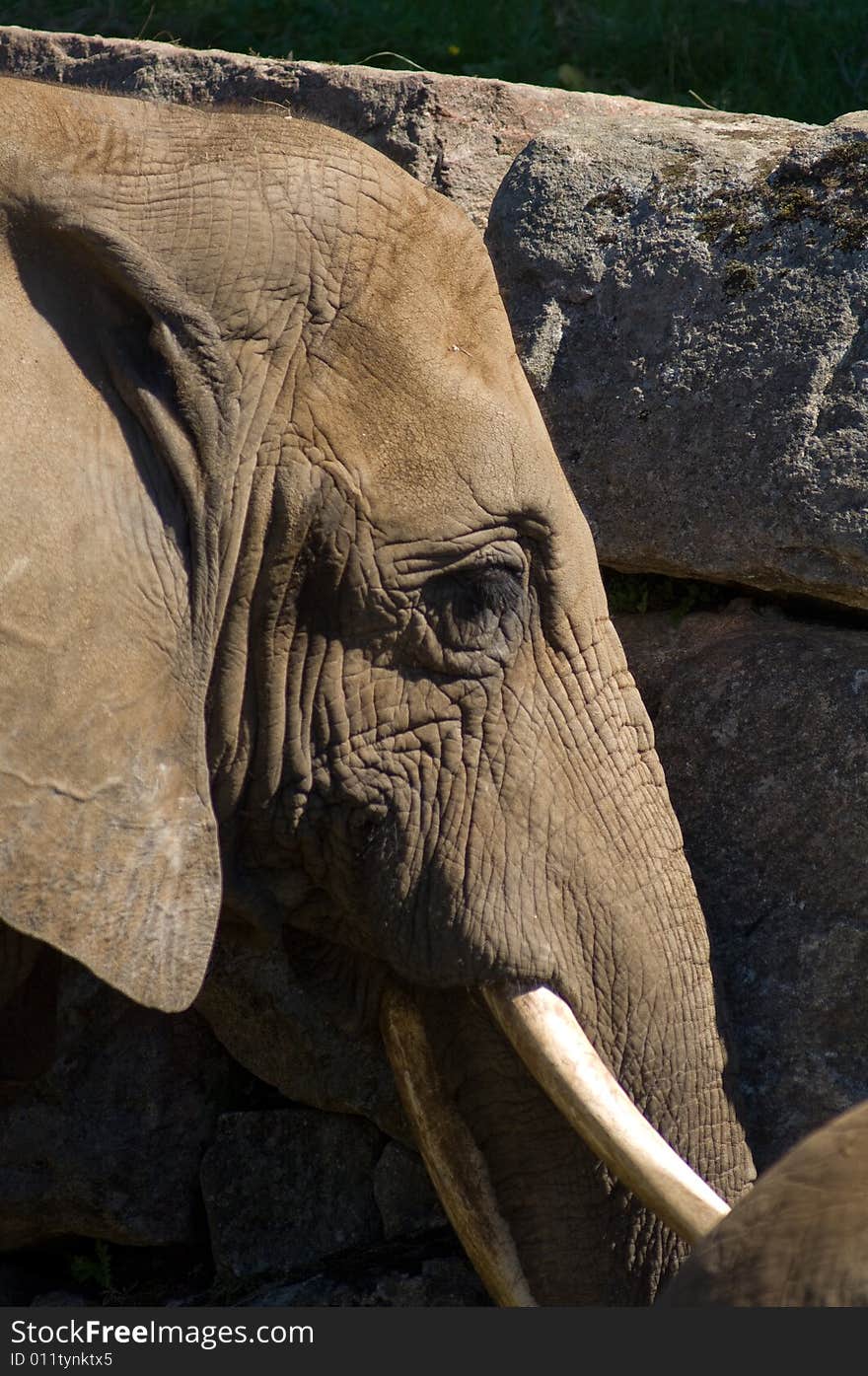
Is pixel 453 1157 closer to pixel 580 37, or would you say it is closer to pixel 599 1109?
pixel 599 1109

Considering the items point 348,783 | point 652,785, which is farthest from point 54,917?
point 652,785

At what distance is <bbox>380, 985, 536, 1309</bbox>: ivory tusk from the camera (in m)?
2.96

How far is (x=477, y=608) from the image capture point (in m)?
A: 2.76

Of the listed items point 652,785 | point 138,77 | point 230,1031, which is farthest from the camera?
point 138,77

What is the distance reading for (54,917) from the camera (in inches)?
94.1

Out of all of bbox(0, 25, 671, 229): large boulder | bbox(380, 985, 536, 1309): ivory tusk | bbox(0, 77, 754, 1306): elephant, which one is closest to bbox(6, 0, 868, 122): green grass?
bbox(0, 25, 671, 229): large boulder

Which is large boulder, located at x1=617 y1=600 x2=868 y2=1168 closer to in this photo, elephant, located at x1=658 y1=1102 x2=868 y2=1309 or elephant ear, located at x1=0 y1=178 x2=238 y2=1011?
elephant ear, located at x1=0 y1=178 x2=238 y2=1011

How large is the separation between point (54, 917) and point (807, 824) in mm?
1473

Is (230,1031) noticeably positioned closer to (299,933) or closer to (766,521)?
(299,933)

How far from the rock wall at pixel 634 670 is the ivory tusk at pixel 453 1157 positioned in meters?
0.31

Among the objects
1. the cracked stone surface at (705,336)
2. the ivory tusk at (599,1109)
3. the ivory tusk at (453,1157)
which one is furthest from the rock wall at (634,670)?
the ivory tusk at (599,1109)

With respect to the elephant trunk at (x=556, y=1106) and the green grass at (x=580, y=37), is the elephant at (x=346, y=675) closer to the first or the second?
the elephant trunk at (x=556, y=1106)

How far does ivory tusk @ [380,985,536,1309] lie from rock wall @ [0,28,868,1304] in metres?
0.31

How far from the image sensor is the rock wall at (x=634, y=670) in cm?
329
